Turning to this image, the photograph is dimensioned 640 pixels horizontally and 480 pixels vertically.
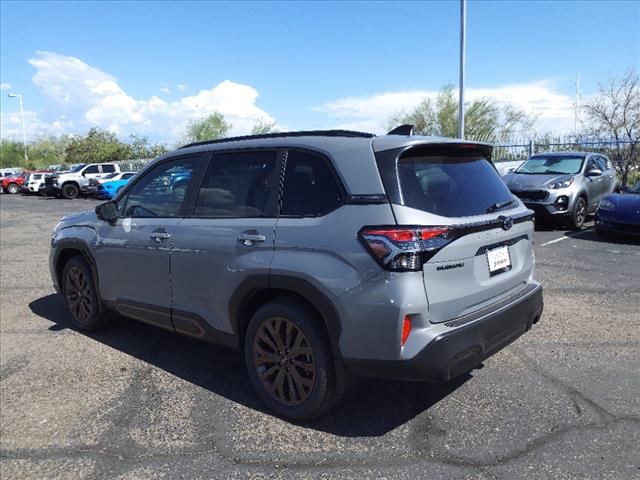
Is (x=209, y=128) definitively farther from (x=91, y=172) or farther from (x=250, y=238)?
(x=250, y=238)

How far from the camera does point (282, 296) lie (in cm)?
328

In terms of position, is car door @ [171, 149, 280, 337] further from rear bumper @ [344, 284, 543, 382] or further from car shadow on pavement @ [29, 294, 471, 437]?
rear bumper @ [344, 284, 543, 382]

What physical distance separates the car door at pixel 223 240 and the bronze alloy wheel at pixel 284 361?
0.95 feet

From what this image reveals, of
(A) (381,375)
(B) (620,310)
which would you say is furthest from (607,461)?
(B) (620,310)

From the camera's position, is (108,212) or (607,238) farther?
(607,238)

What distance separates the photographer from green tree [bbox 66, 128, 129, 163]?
161 feet

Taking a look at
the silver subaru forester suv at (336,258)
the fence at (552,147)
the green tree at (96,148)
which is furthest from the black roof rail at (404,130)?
the green tree at (96,148)

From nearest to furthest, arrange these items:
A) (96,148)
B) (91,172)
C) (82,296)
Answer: (82,296) < (91,172) < (96,148)

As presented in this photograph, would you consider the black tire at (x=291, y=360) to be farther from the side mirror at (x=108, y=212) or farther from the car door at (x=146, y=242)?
the side mirror at (x=108, y=212)

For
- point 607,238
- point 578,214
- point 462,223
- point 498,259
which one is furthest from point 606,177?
point 462,223

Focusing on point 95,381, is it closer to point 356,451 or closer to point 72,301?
point 72,301

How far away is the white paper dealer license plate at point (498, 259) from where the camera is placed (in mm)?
3141

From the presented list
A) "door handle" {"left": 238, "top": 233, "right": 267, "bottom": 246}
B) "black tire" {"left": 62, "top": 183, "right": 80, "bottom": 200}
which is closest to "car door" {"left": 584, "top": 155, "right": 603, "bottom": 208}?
"door handle" {"left": 238, "top": 233, "right": 267, "bottom": 246}

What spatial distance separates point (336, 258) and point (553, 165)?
10146mm
